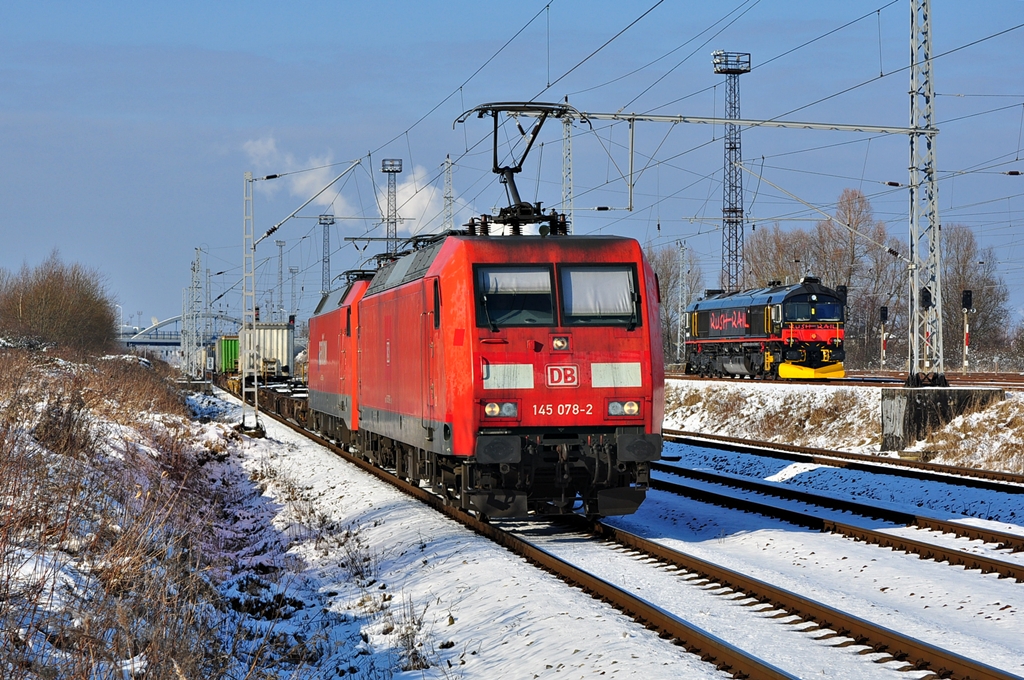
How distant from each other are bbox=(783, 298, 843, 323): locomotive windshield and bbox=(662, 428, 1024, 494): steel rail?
12.5m

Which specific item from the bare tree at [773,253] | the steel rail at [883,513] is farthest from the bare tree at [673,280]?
the steel rail at [883,513]

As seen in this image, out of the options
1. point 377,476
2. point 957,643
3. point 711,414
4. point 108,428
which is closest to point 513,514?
A: point 957,643

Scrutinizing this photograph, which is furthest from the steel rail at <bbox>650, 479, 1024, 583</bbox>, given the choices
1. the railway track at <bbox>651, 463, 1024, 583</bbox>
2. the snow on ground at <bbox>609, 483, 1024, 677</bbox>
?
the snow on ground at <bbox>609, 483, 1024, 677</bbox>

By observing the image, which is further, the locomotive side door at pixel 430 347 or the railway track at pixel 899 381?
the railway track at pixel 899 381

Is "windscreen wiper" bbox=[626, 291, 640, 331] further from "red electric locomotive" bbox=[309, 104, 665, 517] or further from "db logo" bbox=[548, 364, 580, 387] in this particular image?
"db logo" bbox=[548, 364, 580, 387]

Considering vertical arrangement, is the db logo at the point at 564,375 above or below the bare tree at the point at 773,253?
below

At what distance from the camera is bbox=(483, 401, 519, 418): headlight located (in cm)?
1141

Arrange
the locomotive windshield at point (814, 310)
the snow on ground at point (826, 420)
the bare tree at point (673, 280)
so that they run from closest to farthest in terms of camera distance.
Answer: the snow on ground at point (826, 420) < the locomotive windshield at point (814, 310) < the bare tree at point (673, 280)

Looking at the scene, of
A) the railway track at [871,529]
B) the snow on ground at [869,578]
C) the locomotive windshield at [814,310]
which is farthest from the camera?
the locomotive windshield at [814,310]

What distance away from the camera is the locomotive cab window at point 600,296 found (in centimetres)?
1182

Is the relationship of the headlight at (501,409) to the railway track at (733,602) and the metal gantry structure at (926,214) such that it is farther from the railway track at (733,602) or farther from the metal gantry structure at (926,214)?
the metal gantry structure at (926,214)

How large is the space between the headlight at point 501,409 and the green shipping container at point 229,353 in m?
51.1

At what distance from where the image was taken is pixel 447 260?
1201 cm

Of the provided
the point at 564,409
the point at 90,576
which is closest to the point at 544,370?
the point at 564,409
